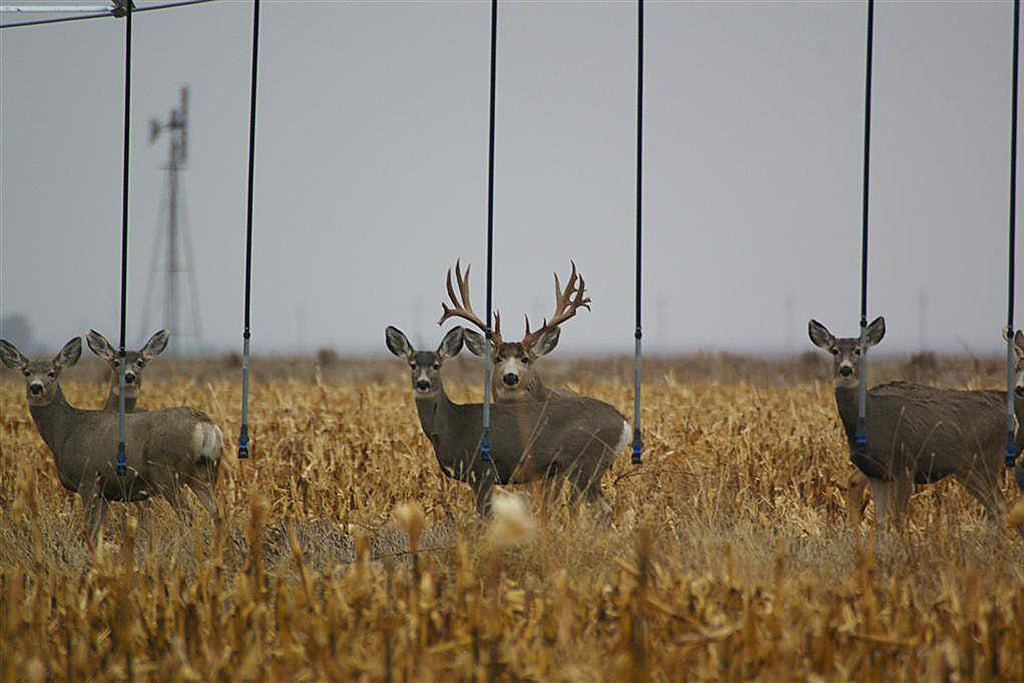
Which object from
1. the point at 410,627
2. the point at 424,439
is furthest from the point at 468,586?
the point at 424,439

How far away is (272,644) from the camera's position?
190 inches

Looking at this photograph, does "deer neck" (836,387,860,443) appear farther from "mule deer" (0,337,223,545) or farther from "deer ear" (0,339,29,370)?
"deer ear" (0,339,29,370)

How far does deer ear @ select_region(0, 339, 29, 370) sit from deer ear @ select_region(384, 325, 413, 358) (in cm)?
284

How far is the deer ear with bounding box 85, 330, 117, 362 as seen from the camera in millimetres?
9062

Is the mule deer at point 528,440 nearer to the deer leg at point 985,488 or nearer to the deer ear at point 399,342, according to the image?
the deer ear at point 399,342

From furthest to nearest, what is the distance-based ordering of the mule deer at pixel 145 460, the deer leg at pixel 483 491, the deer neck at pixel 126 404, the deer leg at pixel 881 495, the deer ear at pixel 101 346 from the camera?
1. the deer neck at pixel 126 404
2. the deer ear at pixel 101 346
3. the mule deer at pixel 145 460
4. the deer leg at pixel 881 495
5. the deer leg at pixel 483 491

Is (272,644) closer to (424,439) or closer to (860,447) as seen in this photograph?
(860,447)

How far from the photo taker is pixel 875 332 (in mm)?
8508

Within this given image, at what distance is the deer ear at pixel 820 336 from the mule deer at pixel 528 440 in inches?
64.5

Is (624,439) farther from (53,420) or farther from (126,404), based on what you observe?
(53,420)

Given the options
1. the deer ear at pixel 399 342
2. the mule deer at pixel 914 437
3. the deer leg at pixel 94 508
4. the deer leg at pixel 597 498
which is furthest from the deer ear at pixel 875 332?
the deer leg at pixel 94 508

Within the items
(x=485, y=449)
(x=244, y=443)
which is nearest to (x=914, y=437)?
(x=485, y=449)

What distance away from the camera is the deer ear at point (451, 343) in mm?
8781

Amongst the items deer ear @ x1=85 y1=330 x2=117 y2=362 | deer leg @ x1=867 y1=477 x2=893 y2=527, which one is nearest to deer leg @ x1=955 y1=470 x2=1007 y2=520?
deer leg @ x1=867 y1=477 x2=893 y2=527
